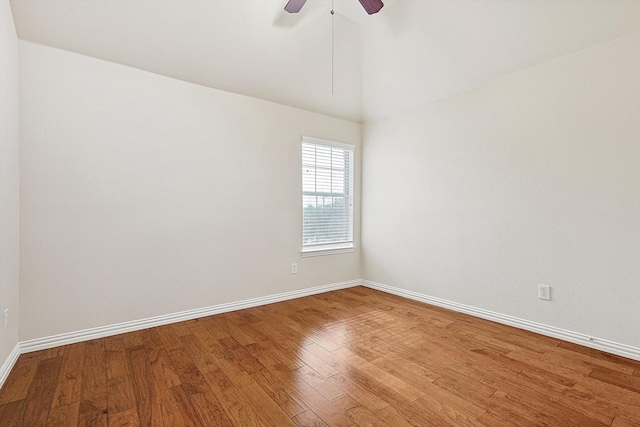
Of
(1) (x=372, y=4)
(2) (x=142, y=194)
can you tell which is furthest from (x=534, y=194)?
(2) (x=142, y=194)

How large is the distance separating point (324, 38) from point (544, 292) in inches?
127

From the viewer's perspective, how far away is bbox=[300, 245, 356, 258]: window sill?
393cm

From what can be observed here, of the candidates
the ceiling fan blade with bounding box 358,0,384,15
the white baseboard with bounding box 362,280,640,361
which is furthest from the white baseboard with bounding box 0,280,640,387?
the ceiling fan blade with bounding box 358,0,384,15

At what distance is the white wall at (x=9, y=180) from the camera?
1.95 meters

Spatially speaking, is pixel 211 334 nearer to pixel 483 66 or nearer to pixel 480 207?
pixel 480 207

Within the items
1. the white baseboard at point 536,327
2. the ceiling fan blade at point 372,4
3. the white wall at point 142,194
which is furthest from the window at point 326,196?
the ceiling fan blade at point 372,4

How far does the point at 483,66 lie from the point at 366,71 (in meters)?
1.28

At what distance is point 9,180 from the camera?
2.10 meters

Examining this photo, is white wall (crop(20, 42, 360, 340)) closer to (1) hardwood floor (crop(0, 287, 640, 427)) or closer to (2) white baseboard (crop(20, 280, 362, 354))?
(2) white baseboard (crop(20, 280, 362, 354))

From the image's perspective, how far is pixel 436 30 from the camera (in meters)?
2.83

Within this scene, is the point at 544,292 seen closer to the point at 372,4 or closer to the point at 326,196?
the point at 326,196

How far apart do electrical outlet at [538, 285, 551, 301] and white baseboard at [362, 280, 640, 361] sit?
246 millimetres

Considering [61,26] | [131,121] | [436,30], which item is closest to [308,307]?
[131,121]

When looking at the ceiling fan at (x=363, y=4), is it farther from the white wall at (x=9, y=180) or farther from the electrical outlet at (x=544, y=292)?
the electrical outlet at (x=544, y=292)
